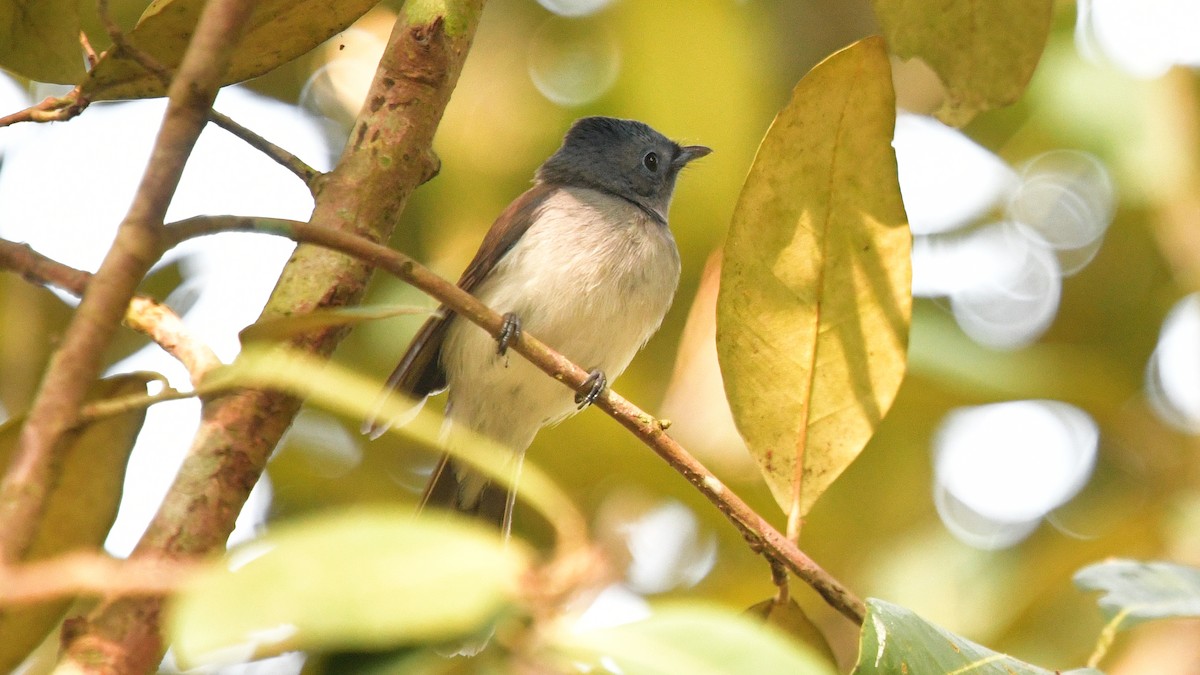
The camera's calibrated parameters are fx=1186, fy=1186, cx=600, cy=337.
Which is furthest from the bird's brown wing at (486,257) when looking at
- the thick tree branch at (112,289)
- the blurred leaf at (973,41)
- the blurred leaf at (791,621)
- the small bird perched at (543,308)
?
the thick tree branch at (112,289)

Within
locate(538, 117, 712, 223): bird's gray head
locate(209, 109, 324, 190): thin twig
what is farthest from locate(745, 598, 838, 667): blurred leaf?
locate(538, 117, 712, 223): bird's gray head

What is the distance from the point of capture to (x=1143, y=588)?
6.70ft

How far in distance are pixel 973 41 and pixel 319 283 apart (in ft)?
3.47

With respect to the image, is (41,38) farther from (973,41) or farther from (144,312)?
(973,41)

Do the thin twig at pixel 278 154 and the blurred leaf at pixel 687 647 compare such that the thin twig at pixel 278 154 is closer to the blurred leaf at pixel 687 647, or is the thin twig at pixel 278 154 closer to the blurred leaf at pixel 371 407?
the blurred leaf at pixel 371 407

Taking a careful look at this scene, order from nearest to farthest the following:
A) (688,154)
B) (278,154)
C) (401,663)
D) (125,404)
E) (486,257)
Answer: (401,663) → (125,404) → (278,154) → (486,257) → (688,154)

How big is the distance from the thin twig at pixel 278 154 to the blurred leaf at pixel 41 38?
0.35m

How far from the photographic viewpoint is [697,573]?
3.71 meters

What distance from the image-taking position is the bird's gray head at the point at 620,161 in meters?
4.62

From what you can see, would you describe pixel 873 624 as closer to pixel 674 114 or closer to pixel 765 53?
pixel 674 114

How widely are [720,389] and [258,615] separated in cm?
264

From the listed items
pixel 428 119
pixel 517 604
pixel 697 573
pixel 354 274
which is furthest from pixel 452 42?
pixel 697 573

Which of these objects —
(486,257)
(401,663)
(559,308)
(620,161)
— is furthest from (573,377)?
(620,161)

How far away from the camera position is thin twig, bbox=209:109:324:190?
5.62 ft
